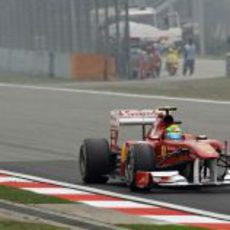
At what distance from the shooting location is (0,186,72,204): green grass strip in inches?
522

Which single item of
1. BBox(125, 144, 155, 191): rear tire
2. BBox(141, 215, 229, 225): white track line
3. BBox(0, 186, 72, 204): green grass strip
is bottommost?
BBox(0, 186, 72, 204): green grass strip

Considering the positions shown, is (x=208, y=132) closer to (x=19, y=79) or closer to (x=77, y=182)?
(x=77, y=182)

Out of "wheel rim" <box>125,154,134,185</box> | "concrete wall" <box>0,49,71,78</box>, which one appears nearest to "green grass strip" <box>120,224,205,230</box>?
"wheel rim" <box>125,154,134,185</box>

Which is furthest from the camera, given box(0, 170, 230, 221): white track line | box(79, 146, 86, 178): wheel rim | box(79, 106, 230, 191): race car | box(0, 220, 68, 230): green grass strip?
box(79, 146, 86, 178): wheel rim

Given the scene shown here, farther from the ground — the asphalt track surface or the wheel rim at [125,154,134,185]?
the wheel rim at [125,154,134,185]

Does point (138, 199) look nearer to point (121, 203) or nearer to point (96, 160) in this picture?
point (121, 203)

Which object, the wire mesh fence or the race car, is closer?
the race car

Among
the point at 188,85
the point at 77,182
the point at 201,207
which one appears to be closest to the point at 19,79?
the point at 188,85

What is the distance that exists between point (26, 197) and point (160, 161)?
1.96 metres

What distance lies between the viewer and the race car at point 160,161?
14.2 metres

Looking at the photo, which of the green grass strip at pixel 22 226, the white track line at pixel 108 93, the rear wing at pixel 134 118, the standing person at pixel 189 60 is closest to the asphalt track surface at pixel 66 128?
the white track line at pixel 108 93

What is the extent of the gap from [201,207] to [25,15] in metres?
41.1

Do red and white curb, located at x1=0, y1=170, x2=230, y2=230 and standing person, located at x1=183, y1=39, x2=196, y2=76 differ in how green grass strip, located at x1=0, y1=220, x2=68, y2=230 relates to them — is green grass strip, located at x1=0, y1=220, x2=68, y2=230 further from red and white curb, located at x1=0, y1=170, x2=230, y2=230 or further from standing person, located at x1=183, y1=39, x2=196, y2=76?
standing person, located at x1=183, y1=39, x2=196, y2=76

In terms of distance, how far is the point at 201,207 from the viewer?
43.2ft
